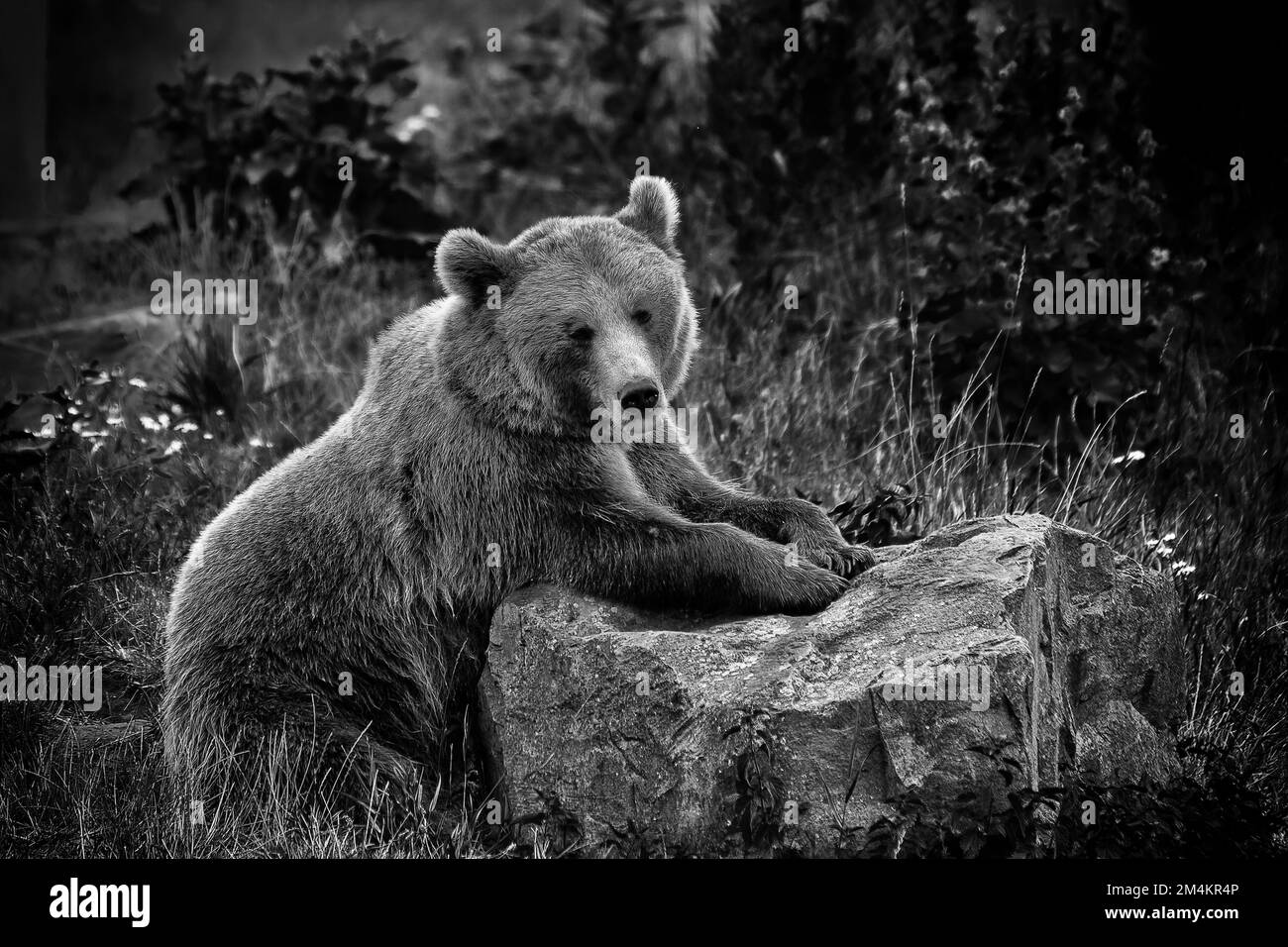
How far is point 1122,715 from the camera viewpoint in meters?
4.64

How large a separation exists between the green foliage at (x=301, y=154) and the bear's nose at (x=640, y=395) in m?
5.02

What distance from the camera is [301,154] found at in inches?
366

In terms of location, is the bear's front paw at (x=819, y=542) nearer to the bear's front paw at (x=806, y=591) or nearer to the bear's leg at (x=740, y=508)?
the bear's leg at (x=740, y=508)

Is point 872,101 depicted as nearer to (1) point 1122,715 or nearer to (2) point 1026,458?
(2) point 1026,458

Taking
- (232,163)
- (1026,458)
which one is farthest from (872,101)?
(232,163)

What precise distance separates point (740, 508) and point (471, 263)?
52.5 inches

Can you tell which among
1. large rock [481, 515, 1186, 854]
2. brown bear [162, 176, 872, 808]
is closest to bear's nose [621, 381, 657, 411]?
brown bear [162, 176, 872, 808]

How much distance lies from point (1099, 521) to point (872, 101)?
3.66 metres

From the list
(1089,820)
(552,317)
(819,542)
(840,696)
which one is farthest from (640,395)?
(1089,820)

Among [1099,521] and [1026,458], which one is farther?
[1026,458]

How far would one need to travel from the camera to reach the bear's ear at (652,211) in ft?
17.2

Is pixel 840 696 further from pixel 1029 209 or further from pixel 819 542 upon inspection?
pixel 1029 209

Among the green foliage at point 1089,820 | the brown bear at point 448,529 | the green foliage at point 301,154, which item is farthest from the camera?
the green foliage at point 301,154

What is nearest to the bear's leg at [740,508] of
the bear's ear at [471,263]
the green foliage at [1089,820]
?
the bear's ear at [471,263]
